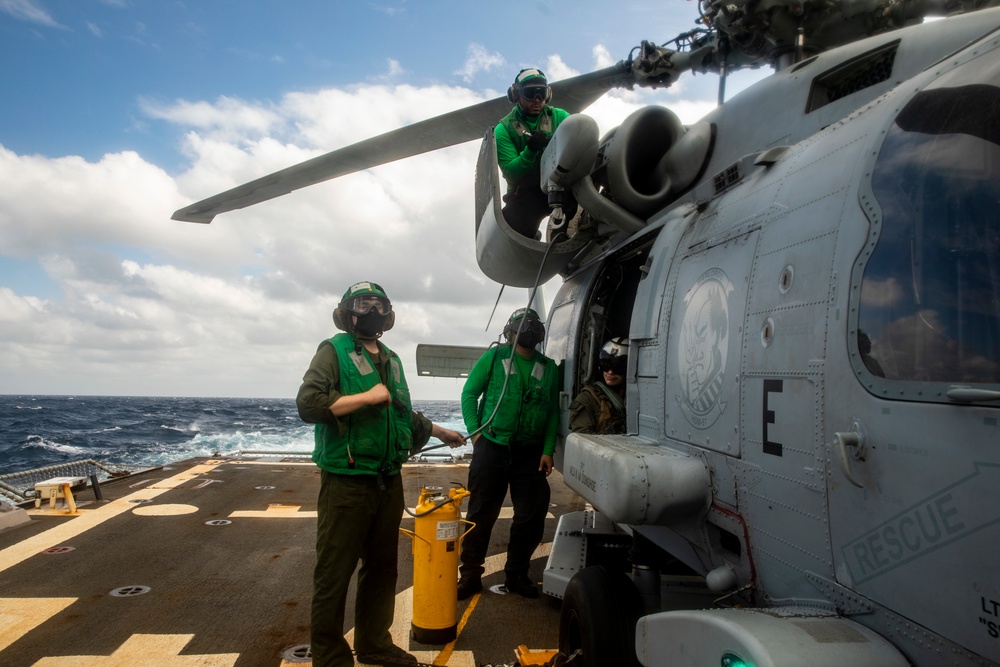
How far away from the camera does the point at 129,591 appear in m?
4.84

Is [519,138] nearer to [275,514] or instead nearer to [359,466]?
[359,466]

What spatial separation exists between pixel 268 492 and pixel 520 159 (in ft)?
20.8

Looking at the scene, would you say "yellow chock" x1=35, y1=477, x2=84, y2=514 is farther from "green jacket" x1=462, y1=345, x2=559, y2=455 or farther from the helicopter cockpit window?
the helicopter cockpit window

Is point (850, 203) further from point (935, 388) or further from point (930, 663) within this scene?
point (930, 663)

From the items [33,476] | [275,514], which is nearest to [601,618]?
[275,514]

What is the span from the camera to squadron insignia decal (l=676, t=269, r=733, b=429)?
271cm

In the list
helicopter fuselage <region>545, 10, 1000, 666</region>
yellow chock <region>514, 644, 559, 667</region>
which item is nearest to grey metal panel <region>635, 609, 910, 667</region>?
helicopter fuselage <region>545, 10, 1000, 666</region>

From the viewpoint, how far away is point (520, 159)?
16.7ft

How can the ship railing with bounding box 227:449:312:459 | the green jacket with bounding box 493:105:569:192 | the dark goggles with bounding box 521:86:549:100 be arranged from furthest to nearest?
the ship railing with bounding box 227:449:312:459, the green jacket with bounding box 493:105:569:192, the dark goggles with bounding box 521:86:549:100

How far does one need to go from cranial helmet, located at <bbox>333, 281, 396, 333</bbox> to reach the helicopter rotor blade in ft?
8.38

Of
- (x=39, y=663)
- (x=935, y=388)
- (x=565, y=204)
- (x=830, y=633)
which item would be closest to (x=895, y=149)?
(x=935, y=388)

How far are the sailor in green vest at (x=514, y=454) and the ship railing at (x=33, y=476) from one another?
18.3 feet

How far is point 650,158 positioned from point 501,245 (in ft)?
4.58

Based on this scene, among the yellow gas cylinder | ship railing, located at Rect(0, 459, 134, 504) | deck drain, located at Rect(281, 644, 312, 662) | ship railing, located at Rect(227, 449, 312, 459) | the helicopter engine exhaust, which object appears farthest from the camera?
ship railing, located at Rect(227, 449, 312, 459)
